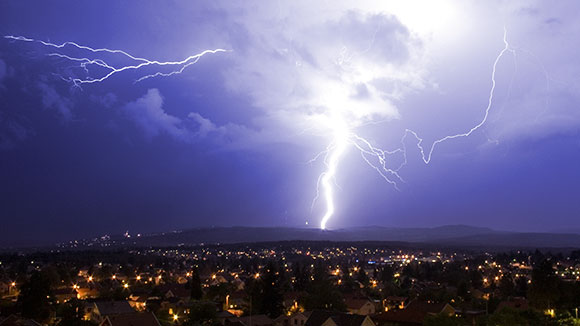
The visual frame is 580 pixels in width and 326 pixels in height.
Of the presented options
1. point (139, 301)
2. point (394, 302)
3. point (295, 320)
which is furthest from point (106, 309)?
point (394, 302)

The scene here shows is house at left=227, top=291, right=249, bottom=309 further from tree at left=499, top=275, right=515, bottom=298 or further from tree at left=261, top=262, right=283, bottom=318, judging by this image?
tree at left=499, top=275, right=515, bottom=298

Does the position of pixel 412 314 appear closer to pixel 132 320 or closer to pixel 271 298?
pixel 271 298

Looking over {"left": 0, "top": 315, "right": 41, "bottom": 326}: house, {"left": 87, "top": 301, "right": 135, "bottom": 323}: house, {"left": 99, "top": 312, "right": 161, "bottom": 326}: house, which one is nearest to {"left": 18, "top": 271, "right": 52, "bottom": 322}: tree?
{"left": 87, "top": 301, "right": 135, "bottom": 323}: house

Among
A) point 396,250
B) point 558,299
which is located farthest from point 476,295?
point 396,250

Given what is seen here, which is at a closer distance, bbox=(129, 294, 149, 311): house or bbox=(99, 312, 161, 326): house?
bbox=(99, 312, 161, 326): house

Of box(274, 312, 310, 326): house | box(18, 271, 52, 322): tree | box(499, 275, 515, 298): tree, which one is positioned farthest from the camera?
box(499, 275, 515, 298): tree

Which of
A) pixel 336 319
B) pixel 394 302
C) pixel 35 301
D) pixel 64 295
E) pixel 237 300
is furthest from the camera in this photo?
pixel 64 295
